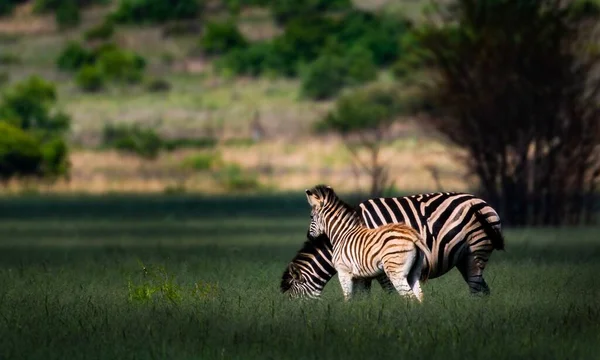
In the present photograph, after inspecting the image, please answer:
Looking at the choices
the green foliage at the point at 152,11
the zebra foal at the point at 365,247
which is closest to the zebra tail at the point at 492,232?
the zebra foal at the point at 365,247

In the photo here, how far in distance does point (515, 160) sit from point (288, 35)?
92113mm

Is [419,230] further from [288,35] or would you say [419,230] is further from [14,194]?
[288,35]

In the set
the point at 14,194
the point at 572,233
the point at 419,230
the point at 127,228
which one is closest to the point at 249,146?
the point at 14,194

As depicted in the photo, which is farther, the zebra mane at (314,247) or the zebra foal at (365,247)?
the zebra mane at (314,247)

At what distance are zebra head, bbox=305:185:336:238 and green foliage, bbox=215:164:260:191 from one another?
5237 cm

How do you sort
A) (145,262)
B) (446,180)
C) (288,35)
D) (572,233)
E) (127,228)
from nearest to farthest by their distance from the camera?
(145,262) → (572,233) → (127,228) → (446,180) → (288,35)

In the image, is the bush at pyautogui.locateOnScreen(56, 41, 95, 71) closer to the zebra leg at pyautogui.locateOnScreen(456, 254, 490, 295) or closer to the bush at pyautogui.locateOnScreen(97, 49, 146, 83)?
the bush at pyautogui.locateOnScreen(97, 49, 146, 83)

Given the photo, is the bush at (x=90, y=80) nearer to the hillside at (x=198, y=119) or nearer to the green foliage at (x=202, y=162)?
the hillside at (x=198, y=119)

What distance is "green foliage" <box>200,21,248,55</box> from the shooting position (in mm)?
130875

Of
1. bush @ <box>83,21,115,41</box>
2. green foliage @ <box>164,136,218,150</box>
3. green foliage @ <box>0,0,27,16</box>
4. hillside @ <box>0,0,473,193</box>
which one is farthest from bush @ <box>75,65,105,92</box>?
green foliage @ <box>0,0,27,16</box>

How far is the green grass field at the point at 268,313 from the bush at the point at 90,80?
280 ft

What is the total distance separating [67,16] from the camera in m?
145

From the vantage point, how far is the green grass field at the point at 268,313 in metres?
12.6

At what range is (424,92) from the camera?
127 ft
